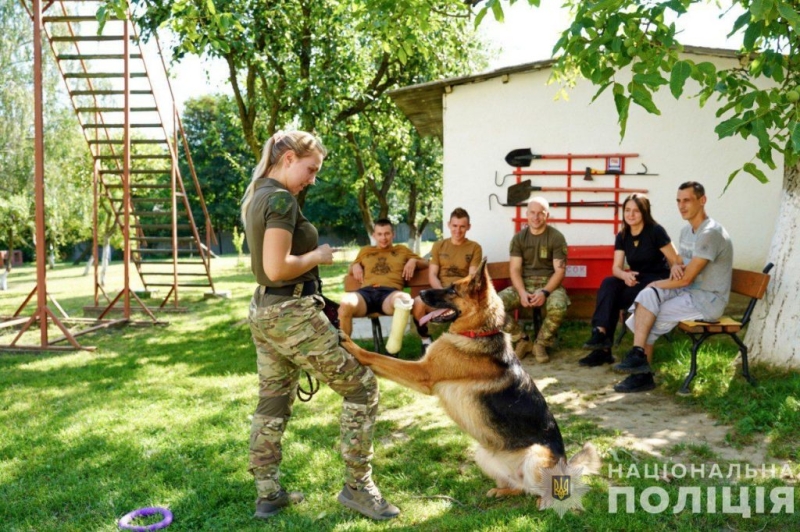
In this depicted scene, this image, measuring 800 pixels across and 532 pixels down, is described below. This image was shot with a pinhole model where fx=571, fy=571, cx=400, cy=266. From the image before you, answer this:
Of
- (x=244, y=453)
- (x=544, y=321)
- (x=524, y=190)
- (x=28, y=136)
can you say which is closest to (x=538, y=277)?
(x=544, y=321)

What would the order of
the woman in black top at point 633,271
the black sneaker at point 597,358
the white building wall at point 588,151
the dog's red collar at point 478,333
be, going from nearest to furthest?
the dog's red collar at point 478,333 < the woman in black top at point 633,271 < the black sneaker at point 597,358 < the white building wall at point 588,151

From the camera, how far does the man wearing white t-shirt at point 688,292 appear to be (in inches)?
197

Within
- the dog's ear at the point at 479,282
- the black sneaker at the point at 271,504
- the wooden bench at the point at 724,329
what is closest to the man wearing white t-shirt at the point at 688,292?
the wooden bench at the point at 724,329

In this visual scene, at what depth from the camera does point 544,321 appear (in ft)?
20.9

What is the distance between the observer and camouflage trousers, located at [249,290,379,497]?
108 inches

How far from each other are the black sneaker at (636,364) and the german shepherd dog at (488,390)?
2.09 m

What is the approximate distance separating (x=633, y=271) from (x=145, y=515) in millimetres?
4919

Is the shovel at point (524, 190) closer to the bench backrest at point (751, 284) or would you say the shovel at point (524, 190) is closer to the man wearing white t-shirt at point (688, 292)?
the man wearing white t-shirt at point (688, 292)

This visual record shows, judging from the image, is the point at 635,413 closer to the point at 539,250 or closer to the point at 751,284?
the point at 751,284

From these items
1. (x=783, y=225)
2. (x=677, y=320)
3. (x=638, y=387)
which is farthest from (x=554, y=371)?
(x=783, y=225)

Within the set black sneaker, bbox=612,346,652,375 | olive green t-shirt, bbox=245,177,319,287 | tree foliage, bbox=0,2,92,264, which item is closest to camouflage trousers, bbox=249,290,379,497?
olive green t-shirt, bbox=245,177,319,287

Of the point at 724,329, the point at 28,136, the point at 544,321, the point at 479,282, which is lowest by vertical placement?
the point at 544,321

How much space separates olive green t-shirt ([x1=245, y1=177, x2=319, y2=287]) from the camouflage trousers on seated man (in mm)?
3815

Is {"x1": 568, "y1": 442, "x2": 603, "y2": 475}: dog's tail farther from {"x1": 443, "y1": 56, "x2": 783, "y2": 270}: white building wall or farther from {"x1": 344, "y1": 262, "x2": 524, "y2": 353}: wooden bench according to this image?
{"x1": 443, "y1": 56, "x2": 783, "y2": 270}: white building wall
